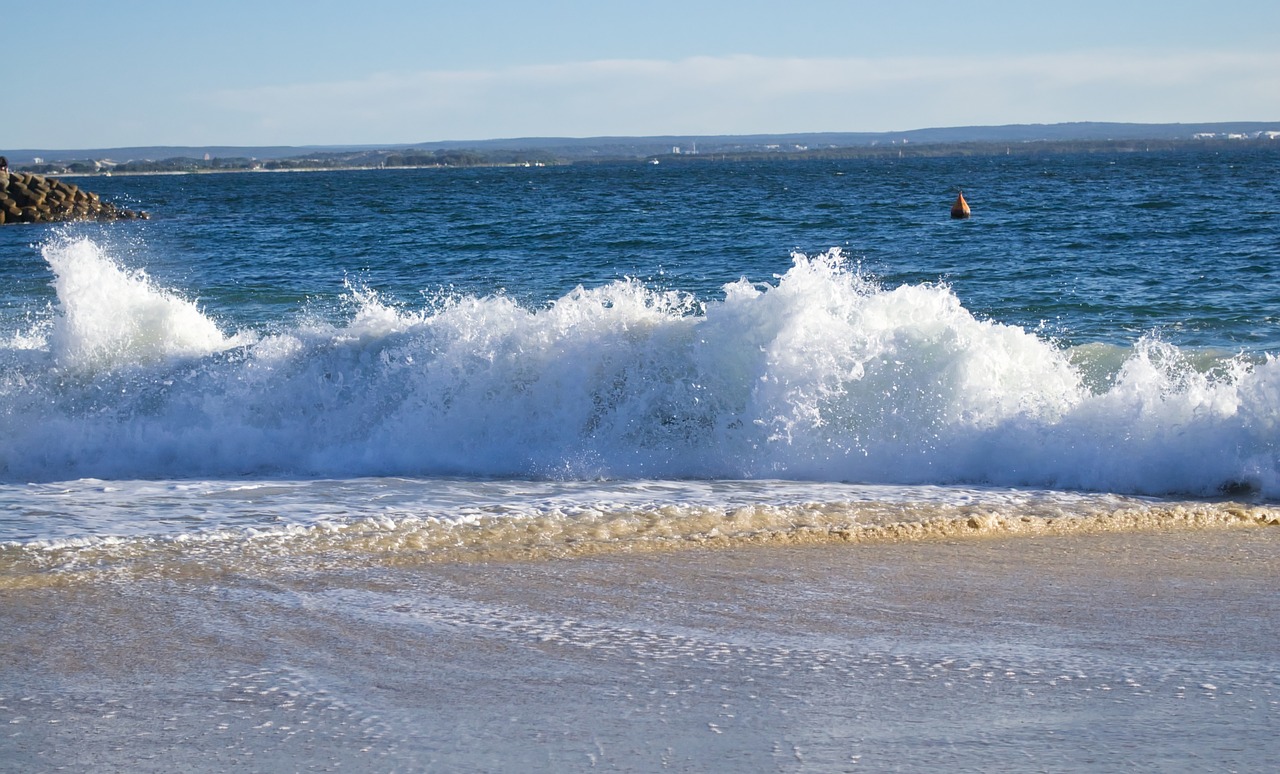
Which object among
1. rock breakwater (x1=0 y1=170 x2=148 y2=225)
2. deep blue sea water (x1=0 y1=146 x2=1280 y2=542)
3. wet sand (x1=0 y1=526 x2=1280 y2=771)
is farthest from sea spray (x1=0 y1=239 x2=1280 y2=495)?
rock breakwater (x1=0 y1=170 x2=148 y2=225)

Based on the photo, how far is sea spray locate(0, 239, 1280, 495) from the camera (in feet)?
26.6

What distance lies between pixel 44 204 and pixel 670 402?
1541 inches

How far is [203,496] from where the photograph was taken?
747 cm

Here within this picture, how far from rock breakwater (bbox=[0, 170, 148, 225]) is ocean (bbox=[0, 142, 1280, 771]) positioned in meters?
28.6

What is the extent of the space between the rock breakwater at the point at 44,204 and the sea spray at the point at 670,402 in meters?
33.4

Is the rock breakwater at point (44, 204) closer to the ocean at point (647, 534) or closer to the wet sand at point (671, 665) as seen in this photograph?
the ocean at point (647, 534)

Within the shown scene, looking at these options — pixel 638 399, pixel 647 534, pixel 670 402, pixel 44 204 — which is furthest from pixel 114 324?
pixel 44 204

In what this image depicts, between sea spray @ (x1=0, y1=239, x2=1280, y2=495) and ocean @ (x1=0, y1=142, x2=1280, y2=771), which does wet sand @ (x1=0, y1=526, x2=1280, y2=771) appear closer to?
ocean @ (x1=0, y1=142, x2=1280, y2=771)

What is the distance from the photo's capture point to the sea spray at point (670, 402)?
8.09 metres

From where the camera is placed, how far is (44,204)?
4222cm

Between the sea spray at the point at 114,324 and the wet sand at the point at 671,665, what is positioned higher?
the sea spray at the point at 114,324

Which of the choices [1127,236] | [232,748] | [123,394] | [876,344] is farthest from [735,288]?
[1127,236]

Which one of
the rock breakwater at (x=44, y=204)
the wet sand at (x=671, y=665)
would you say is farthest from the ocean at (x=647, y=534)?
the rock breakwater at (x=44, y=204)

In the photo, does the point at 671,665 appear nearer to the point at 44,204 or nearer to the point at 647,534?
the point at 647,534
